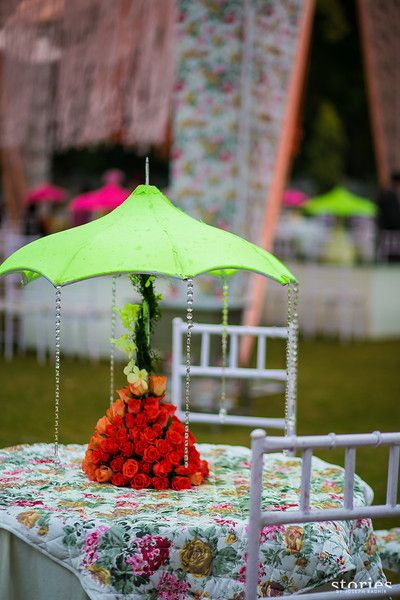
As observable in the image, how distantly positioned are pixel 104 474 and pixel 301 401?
5276mm

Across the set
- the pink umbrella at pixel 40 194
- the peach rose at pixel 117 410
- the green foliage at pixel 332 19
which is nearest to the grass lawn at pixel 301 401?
the peach rose at pixel 117 410

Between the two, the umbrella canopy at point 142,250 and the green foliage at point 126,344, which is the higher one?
the umbrella canopy at point 142,250

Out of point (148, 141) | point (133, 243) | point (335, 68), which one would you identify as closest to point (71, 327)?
point (148, 141)

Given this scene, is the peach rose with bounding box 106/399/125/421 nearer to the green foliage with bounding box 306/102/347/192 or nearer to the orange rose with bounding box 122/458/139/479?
the orange rose with bounding box 122/458/139/479

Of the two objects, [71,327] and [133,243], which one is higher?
[133,243]

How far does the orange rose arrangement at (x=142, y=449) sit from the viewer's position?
3914 millimetres

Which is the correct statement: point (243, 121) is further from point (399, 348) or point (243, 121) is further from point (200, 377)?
point (399, 348)

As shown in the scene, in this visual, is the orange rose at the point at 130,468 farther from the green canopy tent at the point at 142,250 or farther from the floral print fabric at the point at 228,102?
the floral print fabric at the point at 228,102

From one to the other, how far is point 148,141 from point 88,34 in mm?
1458

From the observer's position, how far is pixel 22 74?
1264 cm

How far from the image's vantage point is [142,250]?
358 centimetres

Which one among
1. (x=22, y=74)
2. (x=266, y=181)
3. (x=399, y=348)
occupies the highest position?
(x=22, y=74)

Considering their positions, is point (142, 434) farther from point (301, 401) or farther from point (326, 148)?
point (326, 148)

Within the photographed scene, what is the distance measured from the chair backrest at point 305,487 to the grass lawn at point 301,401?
260 centimetres
